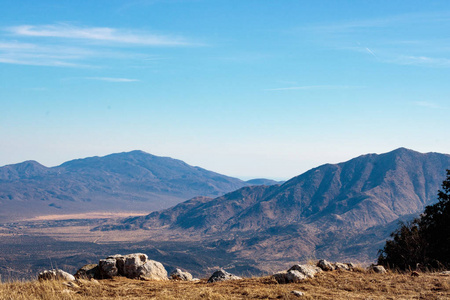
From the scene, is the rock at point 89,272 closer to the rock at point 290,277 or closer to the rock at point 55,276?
the rock at point 55,276

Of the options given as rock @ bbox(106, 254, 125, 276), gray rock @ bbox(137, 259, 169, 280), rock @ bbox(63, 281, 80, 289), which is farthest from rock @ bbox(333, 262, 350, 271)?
rock @ bbox(63, 281, 80, 289)

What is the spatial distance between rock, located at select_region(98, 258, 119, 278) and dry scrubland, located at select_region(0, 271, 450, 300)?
17.8 inches

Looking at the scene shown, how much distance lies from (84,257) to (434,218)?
124 m

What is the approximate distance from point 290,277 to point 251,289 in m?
2.05

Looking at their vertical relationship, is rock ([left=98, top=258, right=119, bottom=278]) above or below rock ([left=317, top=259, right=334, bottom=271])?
above

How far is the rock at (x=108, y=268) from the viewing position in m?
17.0

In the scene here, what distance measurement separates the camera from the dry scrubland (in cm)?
1352

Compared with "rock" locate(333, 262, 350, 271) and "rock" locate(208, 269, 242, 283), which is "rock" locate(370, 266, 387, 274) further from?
"rock" locate(208, 269, 242, 283)

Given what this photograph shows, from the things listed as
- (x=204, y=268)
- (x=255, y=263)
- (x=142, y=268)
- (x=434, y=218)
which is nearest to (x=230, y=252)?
(x=255, y=263)

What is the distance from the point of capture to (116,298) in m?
13.3

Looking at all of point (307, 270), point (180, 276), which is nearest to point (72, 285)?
point (180, 276)

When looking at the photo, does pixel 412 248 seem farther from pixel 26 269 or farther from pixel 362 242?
pixel 362 242

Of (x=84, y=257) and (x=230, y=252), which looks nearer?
(x=84, y=257)

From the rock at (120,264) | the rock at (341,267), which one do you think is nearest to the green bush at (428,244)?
the rock at (341,267)
